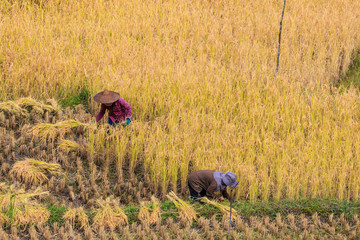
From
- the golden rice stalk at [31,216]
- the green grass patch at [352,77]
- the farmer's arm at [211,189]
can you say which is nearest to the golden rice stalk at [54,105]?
the golden rice stalk at [31,216]

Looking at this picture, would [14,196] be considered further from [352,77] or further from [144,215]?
[352,77]

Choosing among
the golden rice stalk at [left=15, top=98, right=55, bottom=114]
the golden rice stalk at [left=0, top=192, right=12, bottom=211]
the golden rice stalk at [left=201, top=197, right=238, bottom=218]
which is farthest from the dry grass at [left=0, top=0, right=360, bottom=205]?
the golden rice stalk at [left=0, top=192, right=12, bottom=211]

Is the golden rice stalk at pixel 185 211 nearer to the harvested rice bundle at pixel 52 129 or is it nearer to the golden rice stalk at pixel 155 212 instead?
the golden rice stalk at pixel 155 212

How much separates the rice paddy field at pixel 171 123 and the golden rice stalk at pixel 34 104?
0.07 feet

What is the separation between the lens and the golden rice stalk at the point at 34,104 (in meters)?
6.55

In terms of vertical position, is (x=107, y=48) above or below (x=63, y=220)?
above

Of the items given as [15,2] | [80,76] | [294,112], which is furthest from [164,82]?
[15,2]

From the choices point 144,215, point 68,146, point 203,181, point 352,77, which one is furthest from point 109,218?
point 352,77

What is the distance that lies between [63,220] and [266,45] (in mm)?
5987

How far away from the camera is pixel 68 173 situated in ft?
18.9

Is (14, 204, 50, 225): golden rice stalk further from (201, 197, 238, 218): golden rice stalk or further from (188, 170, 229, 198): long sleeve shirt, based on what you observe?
(201, 197, 238, 218): golden rice stalk

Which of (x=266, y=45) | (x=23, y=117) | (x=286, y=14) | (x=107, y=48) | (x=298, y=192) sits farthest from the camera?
(x=286, y=14)

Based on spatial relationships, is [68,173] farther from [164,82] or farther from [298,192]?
[298,192]

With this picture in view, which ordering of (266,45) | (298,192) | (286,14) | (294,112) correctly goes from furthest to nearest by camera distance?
(286,14) < (266,45) < (294,112) < (298,192)
